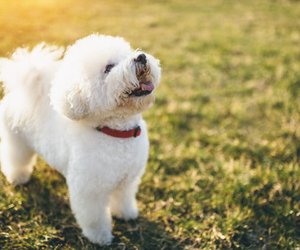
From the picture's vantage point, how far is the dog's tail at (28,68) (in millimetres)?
3105

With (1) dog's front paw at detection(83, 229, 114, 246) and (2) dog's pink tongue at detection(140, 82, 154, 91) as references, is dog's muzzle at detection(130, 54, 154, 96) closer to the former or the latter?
(2) dog's pink tongue at detection(140, 82, 154, 91)

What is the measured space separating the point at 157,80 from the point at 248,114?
2451mm

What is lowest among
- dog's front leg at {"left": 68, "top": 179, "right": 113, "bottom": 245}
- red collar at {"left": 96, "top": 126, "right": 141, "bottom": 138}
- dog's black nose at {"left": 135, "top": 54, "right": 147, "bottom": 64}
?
dog's front leg at {"left": 68, "top": 179, "right": 113, "bottom": 245}

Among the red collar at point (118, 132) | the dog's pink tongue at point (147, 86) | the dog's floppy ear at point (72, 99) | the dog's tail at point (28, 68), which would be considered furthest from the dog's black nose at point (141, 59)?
the dog's tail at point (28, 68)

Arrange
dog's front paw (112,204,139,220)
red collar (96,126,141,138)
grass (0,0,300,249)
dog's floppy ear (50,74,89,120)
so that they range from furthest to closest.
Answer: dog's front paw (112,204,139,220), grass (0,0,300,249), red collar (96,126,141,138), dog's floppy ear (50,74,89,120)

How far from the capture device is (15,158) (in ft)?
11.7

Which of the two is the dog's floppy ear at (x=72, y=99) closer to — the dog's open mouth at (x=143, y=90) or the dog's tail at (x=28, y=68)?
the dog's open mouth at (x=143, y=90)

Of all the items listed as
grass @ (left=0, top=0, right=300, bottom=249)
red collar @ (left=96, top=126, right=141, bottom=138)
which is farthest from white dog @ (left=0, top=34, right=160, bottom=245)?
grass @ (left=0, top=0, right=300, bottom=249)

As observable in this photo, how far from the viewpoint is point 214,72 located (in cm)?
602

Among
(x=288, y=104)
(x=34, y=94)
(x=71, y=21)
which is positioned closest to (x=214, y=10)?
(x=71, y=21)

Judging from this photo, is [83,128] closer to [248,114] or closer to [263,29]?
[248,114]

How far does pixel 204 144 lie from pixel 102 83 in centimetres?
204

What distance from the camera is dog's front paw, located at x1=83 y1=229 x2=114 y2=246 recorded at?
3.17 meters

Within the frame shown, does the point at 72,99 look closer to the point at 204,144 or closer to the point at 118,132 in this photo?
the point at 118,132
